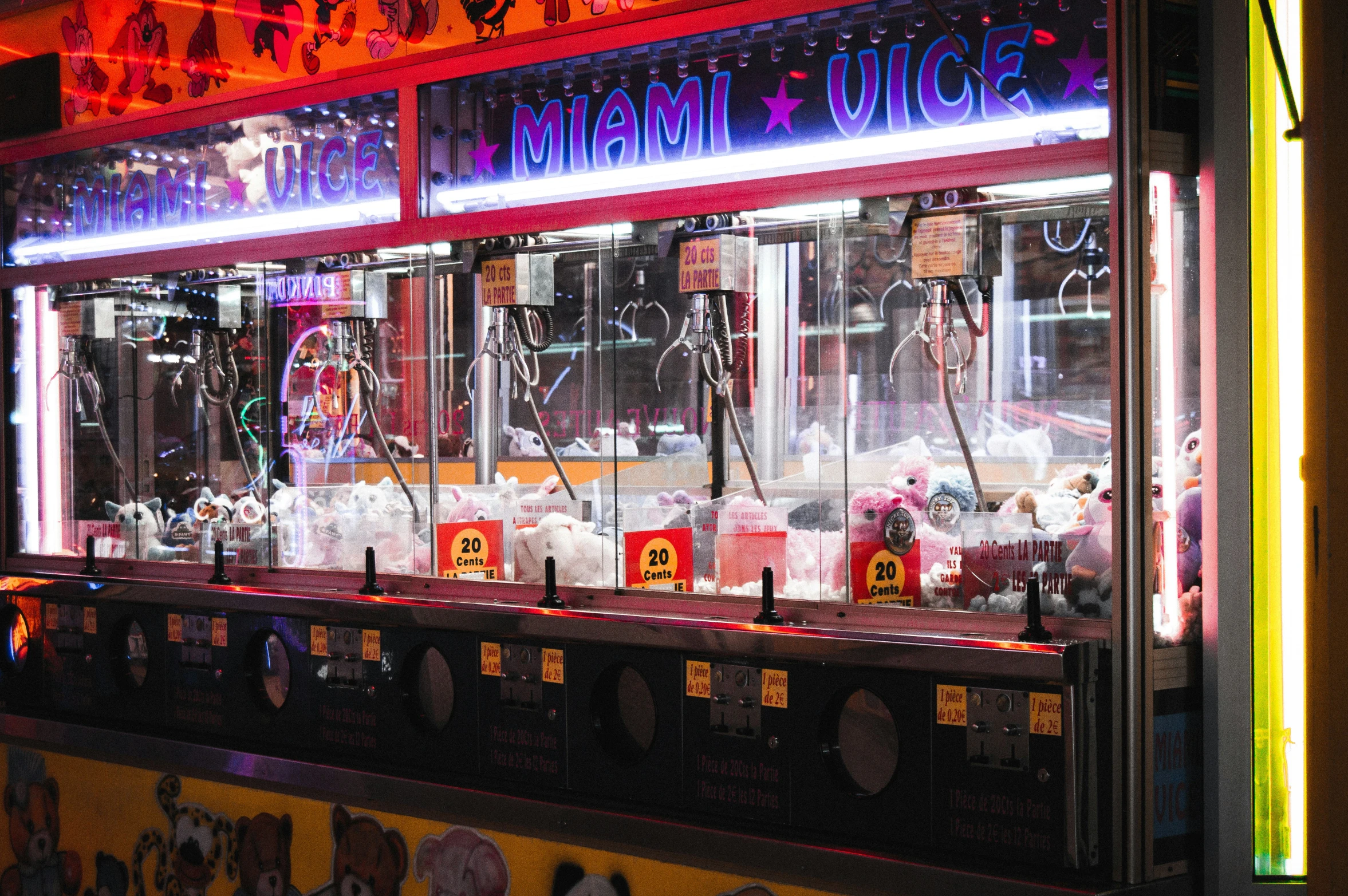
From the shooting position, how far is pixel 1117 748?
200 cm

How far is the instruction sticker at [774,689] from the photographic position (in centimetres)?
226

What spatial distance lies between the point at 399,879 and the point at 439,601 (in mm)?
605

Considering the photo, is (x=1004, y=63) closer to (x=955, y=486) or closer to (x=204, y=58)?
(x=955, y=486)

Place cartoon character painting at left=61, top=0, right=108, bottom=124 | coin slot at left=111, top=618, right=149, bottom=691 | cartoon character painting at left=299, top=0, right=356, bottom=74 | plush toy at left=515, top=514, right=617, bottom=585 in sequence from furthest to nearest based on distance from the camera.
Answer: cartoon character painting at left=61, top=0, right=108, bottom=124
coin slot at left=111, top=618, right=149, bottom=691
cartoon character painting at left=299, top=0, right=356, bottom=74
plush toy at left=515, top=514, right=617, bottom=585

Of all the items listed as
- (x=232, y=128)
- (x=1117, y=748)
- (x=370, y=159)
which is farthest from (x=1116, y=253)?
(x=232, y=128)

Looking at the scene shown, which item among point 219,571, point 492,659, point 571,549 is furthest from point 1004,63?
point 219,571

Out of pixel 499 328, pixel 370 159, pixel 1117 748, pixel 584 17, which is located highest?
pixel 584 17

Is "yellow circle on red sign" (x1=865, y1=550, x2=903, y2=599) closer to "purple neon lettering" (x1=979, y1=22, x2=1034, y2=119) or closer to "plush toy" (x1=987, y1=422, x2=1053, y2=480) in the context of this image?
"plush toy" (x1=987, y1=422, x2=1053, y2=480)

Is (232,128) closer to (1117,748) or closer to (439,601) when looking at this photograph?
(439,601)

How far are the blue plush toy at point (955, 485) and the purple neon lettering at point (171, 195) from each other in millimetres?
2221

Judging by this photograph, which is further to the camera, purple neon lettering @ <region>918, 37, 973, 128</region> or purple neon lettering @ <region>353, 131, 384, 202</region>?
purple neon lettering @ <region>353, 131, 384, 202</region>

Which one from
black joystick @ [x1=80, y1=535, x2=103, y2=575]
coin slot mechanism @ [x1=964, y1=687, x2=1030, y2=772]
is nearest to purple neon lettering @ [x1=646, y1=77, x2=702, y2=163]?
coin slot mechanism @ [x1=964, y1=687, x2=1030, y2=772]

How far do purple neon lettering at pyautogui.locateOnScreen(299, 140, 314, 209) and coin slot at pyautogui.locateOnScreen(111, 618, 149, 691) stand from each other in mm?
1185

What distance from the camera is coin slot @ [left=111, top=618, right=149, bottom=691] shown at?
10.9 feet
